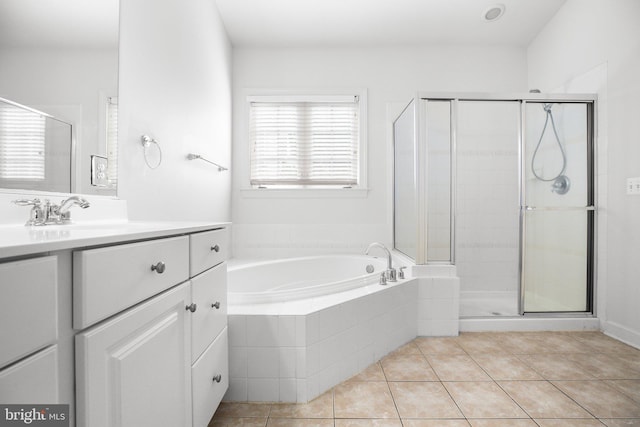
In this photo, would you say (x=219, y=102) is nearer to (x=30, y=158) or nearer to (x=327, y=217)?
(x=327, y=217)

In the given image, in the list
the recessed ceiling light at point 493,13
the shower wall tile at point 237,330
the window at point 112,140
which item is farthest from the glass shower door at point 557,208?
the window at point 112,140

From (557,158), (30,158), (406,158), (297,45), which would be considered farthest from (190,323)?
(297,45)

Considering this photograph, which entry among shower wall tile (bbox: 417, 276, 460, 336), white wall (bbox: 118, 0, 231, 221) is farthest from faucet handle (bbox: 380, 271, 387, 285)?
white wall (bbox: 118, 0, 231, 221)

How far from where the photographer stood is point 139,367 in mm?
672

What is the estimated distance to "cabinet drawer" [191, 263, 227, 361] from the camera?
0.94 metres

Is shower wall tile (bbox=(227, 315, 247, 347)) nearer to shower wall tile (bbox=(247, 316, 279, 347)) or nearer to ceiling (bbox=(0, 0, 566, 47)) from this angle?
shower wall tile (bbox=(247, 316, 279, 347))

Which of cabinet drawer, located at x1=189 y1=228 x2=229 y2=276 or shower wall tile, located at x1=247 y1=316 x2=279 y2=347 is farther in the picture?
shower wall tile, located at x1=247 y1=316 x2=279 y2=347

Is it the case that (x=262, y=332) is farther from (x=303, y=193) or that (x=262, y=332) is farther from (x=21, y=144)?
(x=303, y=193)

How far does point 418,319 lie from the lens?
2.13 meters

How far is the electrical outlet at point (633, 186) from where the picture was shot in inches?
76.2

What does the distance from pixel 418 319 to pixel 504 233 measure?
141 centimetres

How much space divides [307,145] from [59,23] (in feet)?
6.88

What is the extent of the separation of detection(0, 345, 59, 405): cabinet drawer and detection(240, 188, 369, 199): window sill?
253cm

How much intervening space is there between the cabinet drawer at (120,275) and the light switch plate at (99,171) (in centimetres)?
61
